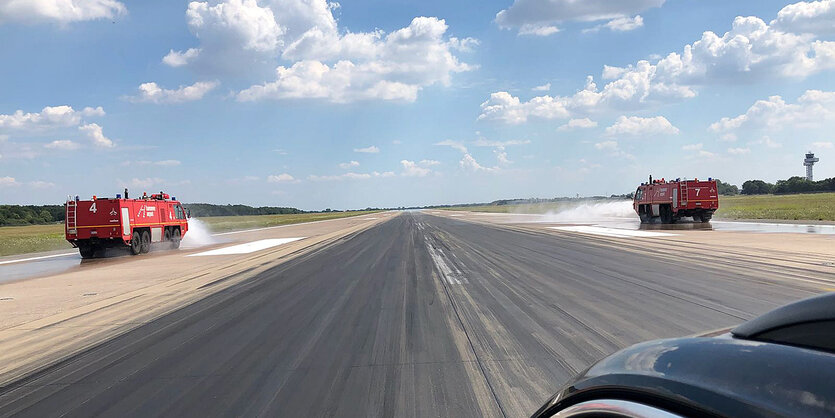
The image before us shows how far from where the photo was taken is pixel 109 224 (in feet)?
77.8

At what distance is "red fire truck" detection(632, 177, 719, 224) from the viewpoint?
106 ft

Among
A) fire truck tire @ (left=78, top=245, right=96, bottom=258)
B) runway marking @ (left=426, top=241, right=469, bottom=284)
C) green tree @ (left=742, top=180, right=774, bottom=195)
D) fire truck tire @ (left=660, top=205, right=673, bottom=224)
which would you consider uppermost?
green tree @ (left=742, top=180, right=774, bottom=195)

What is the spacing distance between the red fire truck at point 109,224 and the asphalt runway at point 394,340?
44.7ft

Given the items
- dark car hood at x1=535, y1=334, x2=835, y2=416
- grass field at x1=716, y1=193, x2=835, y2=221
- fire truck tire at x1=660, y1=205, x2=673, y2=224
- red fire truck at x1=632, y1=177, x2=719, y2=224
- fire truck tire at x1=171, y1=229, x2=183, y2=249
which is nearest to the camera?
dark car hood at x1=535, y1=334, x2=835, y2=416

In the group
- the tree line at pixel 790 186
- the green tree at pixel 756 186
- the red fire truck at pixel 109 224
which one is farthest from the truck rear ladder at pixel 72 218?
the green tree at pixel 756 186

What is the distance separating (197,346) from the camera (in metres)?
6.98

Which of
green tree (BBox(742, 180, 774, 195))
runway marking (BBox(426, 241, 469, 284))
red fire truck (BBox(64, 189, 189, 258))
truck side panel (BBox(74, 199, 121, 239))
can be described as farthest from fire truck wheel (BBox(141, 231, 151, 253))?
green tree (BBox(742, 180, 774, 195))

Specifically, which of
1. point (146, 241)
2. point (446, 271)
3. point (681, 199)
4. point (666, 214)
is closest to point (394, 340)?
point (446, 271)

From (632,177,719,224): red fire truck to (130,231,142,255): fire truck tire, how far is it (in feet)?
96.2

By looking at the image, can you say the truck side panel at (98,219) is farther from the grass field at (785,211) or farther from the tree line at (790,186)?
the tree line at (790,186)

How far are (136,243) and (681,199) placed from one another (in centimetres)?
2954

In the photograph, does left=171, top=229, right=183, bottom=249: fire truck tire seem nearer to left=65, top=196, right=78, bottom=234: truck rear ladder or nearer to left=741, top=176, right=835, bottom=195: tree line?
left=65, top=196, right=78, bottom=234: truck rear ladder

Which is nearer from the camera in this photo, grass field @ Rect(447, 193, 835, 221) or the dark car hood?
the dark car hood

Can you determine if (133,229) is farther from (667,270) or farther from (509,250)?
(667,270)
